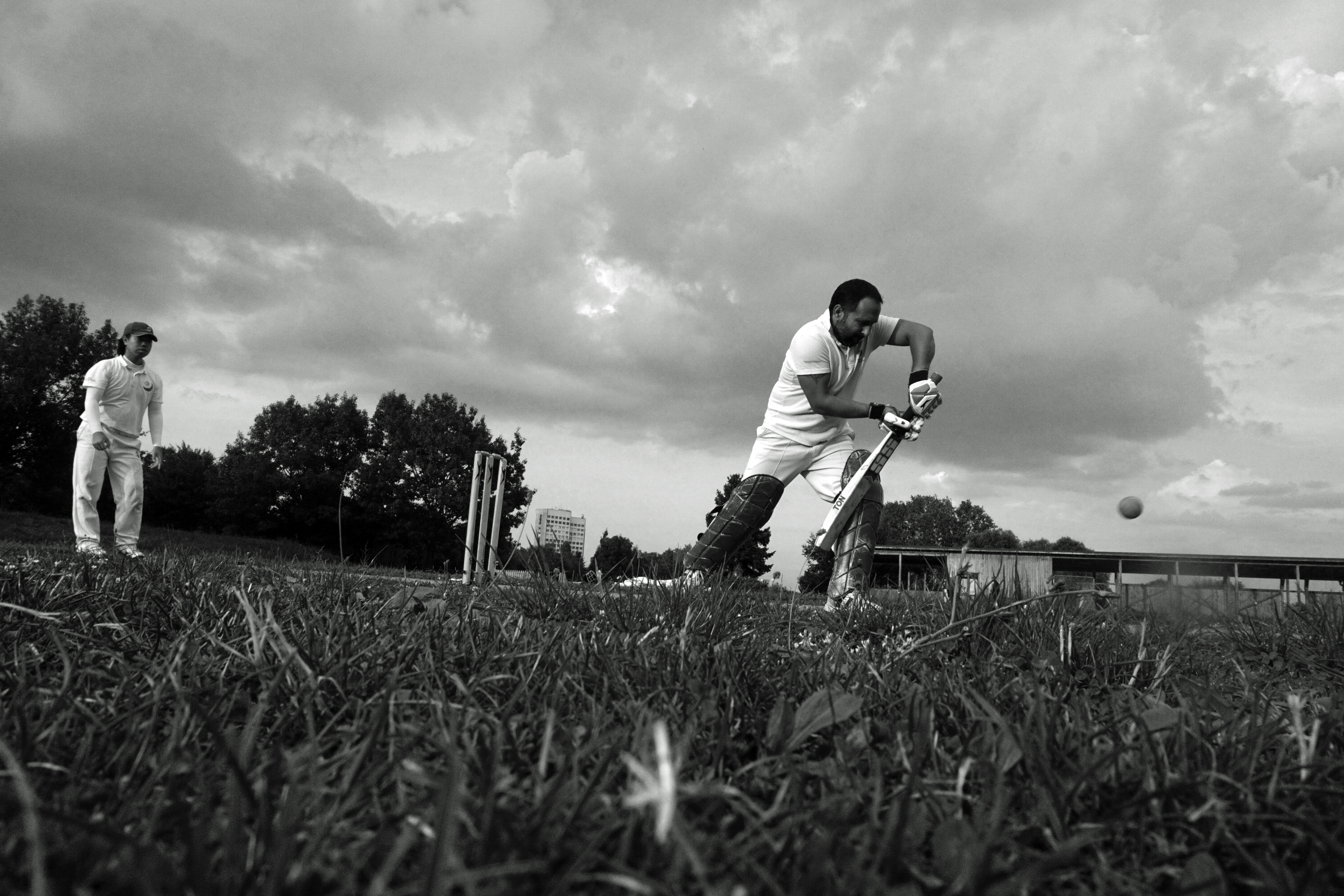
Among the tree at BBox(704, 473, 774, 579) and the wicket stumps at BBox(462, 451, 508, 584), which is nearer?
the tree at BBox(704, 473, 774, 579)

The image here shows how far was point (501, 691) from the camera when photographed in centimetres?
217

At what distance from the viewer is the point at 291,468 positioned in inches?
2680

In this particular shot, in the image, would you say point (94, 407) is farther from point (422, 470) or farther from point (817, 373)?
point (422, 470)

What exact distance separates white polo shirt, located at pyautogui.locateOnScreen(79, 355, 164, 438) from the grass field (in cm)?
868

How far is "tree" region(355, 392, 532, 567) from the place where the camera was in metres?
63.0

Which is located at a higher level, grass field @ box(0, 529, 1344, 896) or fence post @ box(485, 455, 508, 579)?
fence post @ box(485, 455, 508, 579)

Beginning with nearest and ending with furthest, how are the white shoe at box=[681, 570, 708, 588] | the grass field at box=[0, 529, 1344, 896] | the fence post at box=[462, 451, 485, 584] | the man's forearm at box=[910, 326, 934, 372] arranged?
the grass field at box=[0, 529, 1344, 896] < the white shoe at box=[681, 570, 708, 588] < the man's forearm at box=[910, 326, 934, 372] < the fence post at box=[462, 451, 485, 584]

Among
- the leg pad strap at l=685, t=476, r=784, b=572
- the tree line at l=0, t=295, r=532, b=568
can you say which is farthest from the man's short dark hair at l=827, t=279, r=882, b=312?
the tree line at l=0, t=295, r=532, b=568

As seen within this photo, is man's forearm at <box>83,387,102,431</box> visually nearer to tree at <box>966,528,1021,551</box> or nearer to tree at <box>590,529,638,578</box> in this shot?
tree at <box>590,529,638,578</box>

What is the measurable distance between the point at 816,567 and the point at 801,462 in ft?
2.73

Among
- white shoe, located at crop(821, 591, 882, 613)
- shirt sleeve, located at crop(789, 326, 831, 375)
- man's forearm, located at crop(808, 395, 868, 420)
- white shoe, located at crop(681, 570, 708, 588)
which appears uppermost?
shirt sleeve, located at crop(789, 326, 831, 375)

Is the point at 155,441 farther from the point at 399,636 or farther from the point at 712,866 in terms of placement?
the point at 712,866

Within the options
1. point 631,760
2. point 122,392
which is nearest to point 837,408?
point 631,760

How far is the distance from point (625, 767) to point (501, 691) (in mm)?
629
